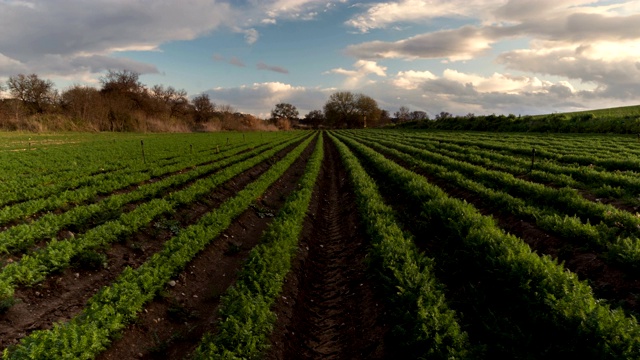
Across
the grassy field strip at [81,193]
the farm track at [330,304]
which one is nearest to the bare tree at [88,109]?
the grassy field strip at [81,193]

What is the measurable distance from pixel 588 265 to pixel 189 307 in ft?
26.0

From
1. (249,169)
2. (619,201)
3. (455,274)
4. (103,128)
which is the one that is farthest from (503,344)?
(103,128)

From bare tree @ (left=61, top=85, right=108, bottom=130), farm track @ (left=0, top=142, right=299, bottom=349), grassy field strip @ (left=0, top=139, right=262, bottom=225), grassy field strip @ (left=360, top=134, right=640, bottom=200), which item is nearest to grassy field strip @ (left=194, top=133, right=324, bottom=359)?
farm track @ (left=0, top=142, right=299, bottom=349)

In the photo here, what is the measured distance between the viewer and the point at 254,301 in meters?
6.16

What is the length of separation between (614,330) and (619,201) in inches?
354

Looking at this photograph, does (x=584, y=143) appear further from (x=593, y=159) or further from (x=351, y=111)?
(x=351, y=111)

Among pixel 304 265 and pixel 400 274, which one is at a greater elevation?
pixel 400 274

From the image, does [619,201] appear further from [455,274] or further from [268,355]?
[268,355]

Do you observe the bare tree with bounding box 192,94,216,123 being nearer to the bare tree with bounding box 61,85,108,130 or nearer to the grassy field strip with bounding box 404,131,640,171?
the bare tree with bounding box 61,85,108,130

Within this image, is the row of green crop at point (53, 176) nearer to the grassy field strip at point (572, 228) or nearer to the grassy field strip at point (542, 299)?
the grassy field strip at point (542, 299)

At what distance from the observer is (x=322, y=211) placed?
1455 cm

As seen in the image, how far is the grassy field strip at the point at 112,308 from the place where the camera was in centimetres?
470

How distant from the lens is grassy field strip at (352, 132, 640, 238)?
27.2 ft

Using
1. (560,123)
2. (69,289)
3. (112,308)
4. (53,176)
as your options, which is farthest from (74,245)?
(560,123)
